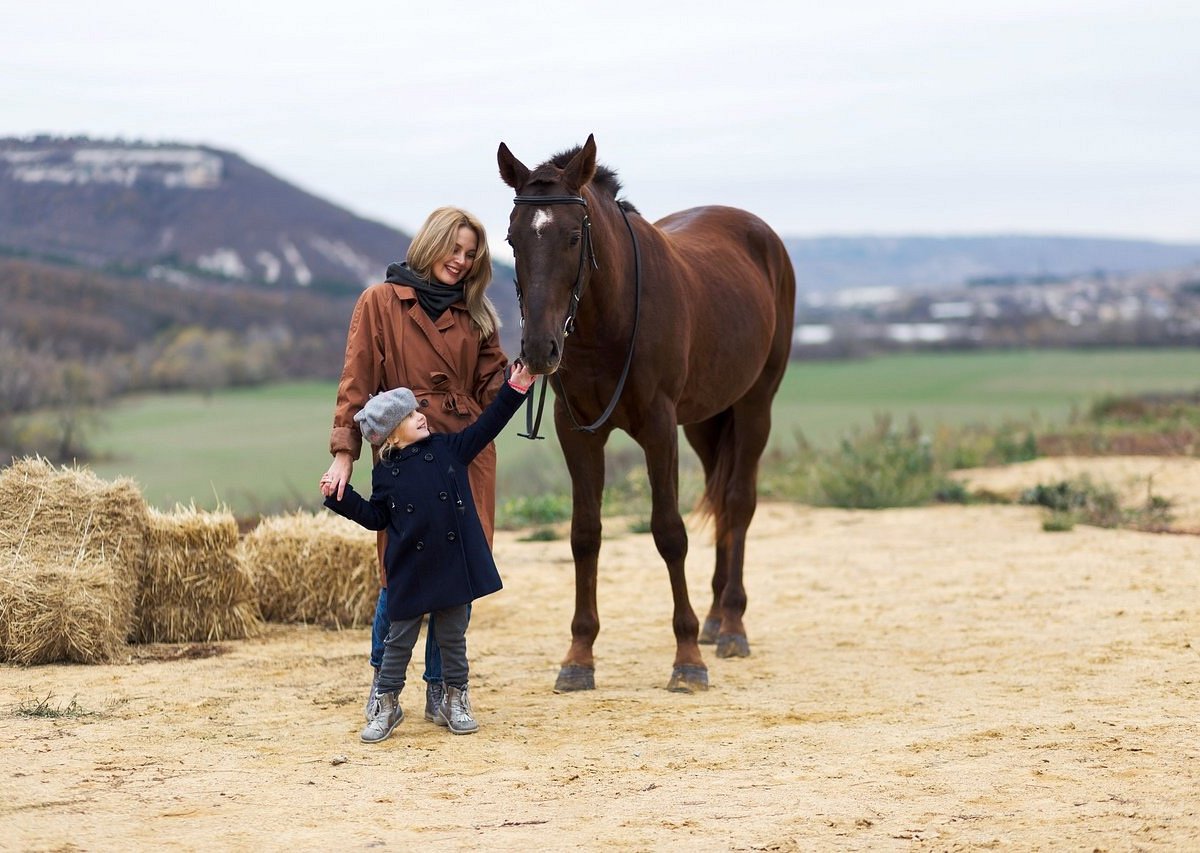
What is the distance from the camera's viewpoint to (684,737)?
5.17 metres

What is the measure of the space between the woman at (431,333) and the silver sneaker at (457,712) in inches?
9.6

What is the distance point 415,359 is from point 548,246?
0.72 m

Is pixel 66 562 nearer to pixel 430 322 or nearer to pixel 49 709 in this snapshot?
pixel 49 709

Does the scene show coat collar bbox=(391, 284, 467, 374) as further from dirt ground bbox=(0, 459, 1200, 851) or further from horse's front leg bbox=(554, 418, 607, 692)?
dirt ground bbox=(0, 459, 1200, 851)

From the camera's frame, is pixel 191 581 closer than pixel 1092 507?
Yes

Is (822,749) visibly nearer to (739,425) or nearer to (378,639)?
(378,639)

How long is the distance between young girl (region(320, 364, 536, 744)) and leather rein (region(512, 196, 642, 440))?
390 mm

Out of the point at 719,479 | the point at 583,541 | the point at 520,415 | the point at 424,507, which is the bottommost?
the point at 520,415

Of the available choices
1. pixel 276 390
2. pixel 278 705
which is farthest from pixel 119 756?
pixel 276 390

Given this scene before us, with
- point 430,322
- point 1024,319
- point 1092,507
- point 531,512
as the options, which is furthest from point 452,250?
point 1024,319

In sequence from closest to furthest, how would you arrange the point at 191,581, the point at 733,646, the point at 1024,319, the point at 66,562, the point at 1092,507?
the point at 66,562 < the point at 733,646 < the point at 191,581 < the point at 1092,507 < the point at 1024,319

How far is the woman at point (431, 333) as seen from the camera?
17.3 ft

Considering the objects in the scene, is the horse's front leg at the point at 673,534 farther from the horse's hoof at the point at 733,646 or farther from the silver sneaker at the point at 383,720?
the silver sneaker at the point at 383,720

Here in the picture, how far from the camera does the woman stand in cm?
528
